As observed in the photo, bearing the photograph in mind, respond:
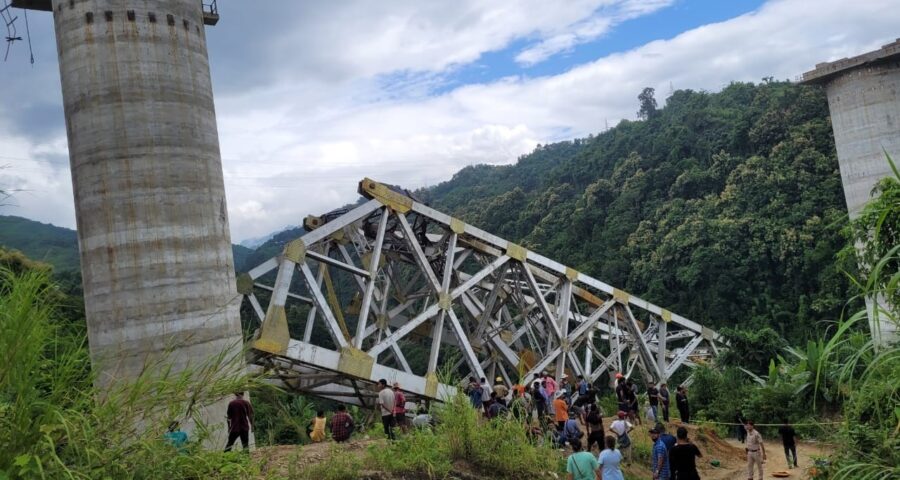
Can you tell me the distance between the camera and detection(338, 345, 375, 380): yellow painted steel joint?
13781mm

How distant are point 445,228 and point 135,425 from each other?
12.8 m

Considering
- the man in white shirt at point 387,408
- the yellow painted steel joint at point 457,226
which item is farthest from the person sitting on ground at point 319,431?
the yellow painted steel joint at point 457,226

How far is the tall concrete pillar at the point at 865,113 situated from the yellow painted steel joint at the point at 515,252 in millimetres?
10730

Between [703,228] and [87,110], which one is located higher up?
[87,110]

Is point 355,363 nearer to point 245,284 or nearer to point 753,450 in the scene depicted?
point 245,284

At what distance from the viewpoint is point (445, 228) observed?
16938mm

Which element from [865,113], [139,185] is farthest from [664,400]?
[865,113]

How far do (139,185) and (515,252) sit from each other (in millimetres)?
9465

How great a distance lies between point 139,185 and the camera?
37.4ft

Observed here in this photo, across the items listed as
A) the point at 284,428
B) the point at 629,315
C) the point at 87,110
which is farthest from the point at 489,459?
the point at 284,428

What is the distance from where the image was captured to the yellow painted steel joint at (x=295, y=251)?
1380 centimetres

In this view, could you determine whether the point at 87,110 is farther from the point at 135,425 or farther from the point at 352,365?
the point at 135,425

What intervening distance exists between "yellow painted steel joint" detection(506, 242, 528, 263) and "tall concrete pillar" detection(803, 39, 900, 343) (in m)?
10.7

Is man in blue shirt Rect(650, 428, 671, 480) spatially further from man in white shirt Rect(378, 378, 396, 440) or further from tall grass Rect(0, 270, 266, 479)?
tall grass Rect(0, 270, 266, 479)
